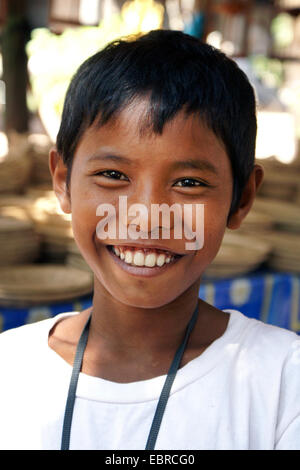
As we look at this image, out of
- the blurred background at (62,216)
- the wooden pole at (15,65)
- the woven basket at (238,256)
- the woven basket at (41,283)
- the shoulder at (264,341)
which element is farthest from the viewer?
the wooden pole at (15,65)

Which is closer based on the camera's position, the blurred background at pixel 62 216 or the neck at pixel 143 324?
the neck at pixel 143 324

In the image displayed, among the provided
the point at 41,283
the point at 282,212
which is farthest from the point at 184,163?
the point at 282,212

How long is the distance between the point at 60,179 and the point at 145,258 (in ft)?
0.92

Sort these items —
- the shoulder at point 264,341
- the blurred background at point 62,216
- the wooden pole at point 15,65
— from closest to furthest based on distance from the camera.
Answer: the shoulder at point 264,341 < the blurred background at point 62,216 < the wooden pole at point 15,65

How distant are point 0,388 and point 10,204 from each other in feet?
6.65

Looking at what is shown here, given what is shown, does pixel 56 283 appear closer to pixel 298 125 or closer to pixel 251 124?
pixel 251 124

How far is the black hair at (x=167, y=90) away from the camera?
0.96 meters

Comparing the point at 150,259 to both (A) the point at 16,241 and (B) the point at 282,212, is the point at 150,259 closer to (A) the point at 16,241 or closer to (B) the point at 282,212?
(A) the point at 16,241

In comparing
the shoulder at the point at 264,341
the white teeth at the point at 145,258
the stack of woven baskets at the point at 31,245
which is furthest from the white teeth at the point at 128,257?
the stack of woven baskets at the point at 31,245

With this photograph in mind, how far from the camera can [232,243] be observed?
2836 millimetres

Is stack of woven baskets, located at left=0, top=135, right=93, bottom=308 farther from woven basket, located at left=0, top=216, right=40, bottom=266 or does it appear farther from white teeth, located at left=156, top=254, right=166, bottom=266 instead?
white teeth, located at left=156, top=254, right=166, bottom=266

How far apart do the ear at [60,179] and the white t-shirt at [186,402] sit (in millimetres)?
289
